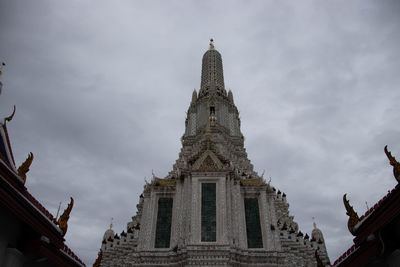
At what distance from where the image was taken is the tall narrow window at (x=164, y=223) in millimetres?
29219

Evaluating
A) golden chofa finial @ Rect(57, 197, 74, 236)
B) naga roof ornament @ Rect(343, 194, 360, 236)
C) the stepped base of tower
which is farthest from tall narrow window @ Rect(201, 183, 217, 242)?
golden chofa finial @ Rect(57, 197, 74, 236)

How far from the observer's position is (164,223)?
100.0 feet

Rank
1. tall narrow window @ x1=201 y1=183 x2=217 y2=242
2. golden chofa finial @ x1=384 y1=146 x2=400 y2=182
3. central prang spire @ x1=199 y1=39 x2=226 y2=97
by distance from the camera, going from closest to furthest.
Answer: golden chofa finial @ x1=384 y1=146 x2=400 y2=182 < tall narrow window @ x1=201 y1=183 x2=217 y2=242 < central prang spire @ x1=199 y1=39 x2=226 y2=97

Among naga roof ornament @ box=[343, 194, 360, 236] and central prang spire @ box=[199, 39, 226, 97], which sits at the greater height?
central prang spire @ box=[199, 39, 226, 97]

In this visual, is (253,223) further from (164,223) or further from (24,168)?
(24,168)

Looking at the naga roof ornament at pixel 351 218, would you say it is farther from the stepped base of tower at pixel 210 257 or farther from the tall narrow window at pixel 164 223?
the tall narrow window at pixel 164 223

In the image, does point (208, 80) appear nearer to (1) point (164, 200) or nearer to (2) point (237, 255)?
(1) point (164, 200)

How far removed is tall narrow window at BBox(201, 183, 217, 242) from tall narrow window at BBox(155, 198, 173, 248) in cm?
375

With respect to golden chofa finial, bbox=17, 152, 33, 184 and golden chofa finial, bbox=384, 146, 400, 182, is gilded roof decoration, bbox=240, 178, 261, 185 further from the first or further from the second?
golden chofa finial, bbox=17, 152, 33, 184

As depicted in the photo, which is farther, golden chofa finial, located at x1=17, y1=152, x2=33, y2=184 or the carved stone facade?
the carved stone facade

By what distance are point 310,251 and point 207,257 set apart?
13291mm

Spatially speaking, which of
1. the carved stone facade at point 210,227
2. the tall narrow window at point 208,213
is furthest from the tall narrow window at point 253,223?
the tall narrow window at point 208,213

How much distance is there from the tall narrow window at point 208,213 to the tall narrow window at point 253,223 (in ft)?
12.3

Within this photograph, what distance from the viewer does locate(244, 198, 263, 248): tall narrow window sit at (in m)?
29.0
